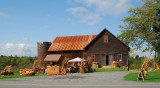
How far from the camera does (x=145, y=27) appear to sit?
35.8 m

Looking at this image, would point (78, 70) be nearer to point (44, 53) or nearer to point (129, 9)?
point (44, 53)

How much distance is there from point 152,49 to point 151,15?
563 centimetres

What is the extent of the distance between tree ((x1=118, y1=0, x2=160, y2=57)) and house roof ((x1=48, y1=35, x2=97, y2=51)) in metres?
6.66

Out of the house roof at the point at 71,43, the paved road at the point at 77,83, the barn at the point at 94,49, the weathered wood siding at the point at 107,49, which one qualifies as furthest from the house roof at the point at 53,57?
the paved road at the point at 77,83

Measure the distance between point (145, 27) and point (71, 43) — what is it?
45.7ft

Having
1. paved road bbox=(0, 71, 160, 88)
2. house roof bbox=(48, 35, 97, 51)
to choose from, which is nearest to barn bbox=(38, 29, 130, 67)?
house roof bbox=(48, 35, 97, 51)

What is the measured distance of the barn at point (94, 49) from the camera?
36.1 m

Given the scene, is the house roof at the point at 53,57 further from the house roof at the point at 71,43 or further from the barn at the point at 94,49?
the house roof at the point at 71,43

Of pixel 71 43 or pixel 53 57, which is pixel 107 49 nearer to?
pixel 71 43

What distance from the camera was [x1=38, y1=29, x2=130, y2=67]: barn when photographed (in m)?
36.1

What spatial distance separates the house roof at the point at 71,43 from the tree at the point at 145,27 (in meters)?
6.66

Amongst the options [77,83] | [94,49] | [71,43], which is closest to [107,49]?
[94,49]

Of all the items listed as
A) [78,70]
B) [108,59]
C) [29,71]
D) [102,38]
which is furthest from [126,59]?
[29,71]

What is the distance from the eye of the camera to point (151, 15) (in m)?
34.2
